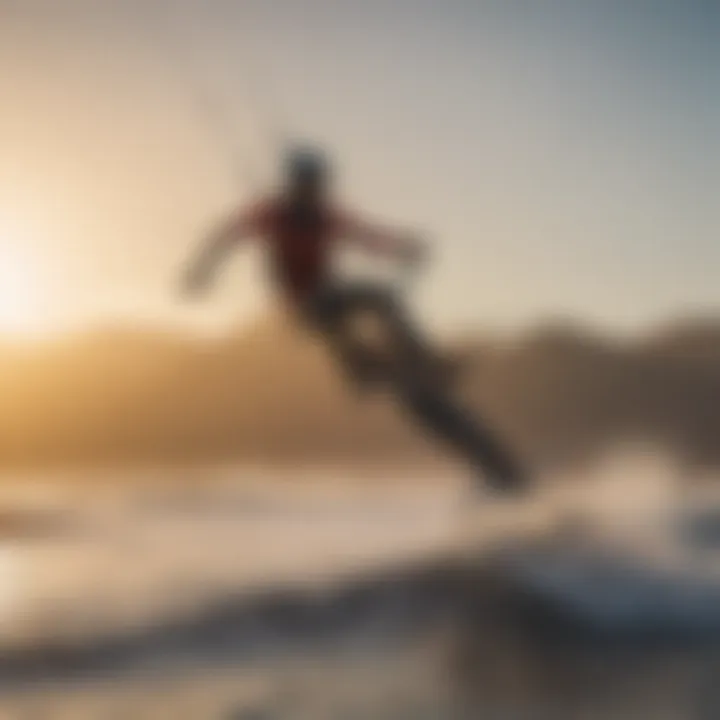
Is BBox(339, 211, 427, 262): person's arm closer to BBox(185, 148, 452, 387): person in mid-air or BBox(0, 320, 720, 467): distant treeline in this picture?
BBox(185, 148, 452, 387): person in mid-air

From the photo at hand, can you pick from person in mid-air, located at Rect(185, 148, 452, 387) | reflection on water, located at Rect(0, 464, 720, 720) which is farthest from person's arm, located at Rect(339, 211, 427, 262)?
reflection on water, located at Rect(0, 464, 720, 720)

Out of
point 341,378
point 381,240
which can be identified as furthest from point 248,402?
point 381,240

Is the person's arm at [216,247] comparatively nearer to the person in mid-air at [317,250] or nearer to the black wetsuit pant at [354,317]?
the person in mid-air at [317,250]

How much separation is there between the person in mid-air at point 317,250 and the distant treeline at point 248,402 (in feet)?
0.10

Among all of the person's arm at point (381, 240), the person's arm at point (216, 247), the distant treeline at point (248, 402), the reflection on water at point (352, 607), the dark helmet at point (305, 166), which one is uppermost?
the dark helmet at point (305, 166)

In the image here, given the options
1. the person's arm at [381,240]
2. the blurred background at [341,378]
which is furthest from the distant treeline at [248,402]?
the person's arm at [381,240]

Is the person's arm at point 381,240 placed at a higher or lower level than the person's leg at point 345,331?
higher

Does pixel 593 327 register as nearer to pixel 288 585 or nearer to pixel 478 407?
pixel 478 407

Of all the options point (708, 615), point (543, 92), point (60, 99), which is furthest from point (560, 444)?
point (60, 99)

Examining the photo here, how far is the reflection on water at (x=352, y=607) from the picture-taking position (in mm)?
1094

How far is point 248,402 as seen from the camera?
116 centimetres

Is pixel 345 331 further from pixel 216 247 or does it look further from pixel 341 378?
pixel 216 247

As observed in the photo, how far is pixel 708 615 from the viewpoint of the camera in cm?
113

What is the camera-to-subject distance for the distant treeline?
3.78 feet
